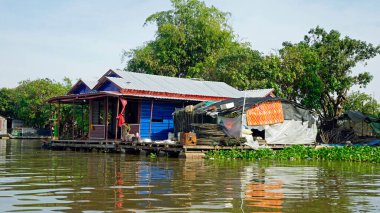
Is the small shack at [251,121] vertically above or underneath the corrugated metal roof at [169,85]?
underneath

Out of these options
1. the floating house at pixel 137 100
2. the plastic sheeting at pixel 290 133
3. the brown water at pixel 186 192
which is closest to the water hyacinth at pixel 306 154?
the plastic sheeting at pixel 290 133

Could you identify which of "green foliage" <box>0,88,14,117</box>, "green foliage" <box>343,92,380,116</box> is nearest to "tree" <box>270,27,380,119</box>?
"green foliage" <box>343,92,380,116</box>

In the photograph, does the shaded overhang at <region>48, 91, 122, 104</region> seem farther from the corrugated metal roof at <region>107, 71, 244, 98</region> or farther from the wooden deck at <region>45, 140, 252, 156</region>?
the wooden deck at <region>45, 140, 252, 156</region>

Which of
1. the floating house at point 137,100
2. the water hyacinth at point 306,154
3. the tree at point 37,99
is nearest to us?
the water hyacinth at point 306,154

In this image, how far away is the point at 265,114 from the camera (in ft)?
74.6

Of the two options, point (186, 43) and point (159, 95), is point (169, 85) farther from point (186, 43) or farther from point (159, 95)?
point (186, 43)

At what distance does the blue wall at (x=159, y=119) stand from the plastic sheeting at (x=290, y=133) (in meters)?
5.68

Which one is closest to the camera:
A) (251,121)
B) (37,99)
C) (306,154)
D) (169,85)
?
(306,154)

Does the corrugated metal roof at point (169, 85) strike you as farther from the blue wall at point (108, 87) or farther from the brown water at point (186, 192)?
the brown water at point (186, 192)

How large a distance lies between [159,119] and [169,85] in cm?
239

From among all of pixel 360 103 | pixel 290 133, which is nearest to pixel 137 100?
pixel 290 133

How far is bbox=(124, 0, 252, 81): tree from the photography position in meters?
45.4

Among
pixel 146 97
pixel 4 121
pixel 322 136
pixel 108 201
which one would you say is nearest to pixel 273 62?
pixel 322 136

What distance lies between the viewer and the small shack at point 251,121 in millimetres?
20844
